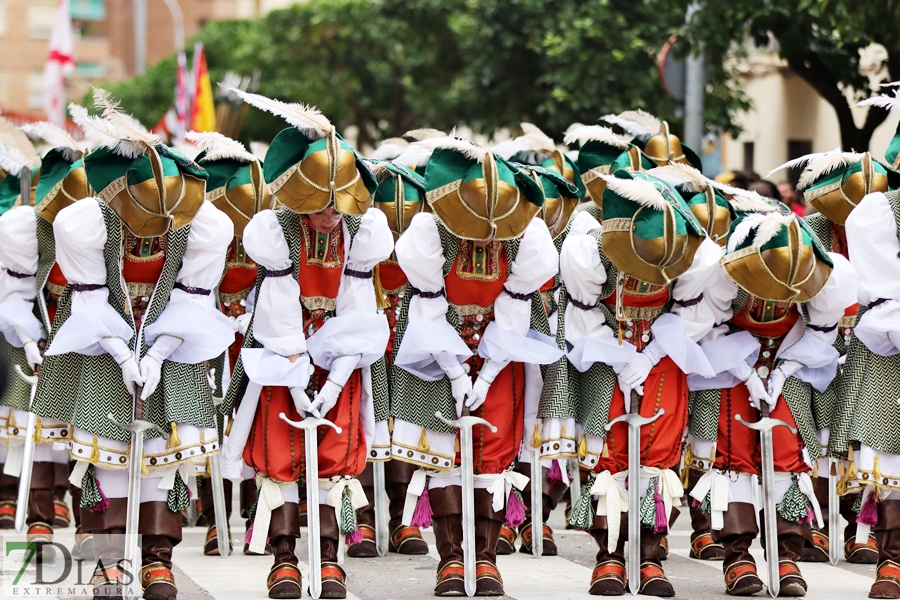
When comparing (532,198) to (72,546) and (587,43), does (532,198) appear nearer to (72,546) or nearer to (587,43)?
(72,546)

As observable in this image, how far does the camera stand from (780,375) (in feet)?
23.0

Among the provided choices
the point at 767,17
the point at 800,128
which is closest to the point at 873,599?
the point at 767,17

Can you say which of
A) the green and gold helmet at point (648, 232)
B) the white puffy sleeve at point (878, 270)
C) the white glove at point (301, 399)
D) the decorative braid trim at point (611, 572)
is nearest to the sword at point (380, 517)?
the decorative braid trim at point (611, 572)

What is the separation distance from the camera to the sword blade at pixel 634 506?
6.66m

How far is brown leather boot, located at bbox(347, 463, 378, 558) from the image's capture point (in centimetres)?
799

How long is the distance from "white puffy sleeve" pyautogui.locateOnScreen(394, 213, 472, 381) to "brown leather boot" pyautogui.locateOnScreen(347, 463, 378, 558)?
4.37 feet

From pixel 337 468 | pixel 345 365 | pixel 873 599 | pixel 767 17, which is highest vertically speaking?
pixel 767 17

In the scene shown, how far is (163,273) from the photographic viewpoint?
21.6 feet

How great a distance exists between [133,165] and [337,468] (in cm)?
148

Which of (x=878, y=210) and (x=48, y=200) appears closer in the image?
(x=878, y=210)

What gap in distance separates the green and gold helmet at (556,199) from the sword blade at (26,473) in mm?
2620

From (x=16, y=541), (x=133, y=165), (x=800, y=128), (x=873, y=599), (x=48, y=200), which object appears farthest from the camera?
(x=800, y=128)

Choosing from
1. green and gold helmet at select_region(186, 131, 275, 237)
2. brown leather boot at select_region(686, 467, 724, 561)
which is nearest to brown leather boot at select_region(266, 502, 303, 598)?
green and gold helmet at select_region(186, 131, 275, 237)

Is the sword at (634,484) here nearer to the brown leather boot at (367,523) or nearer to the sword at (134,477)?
the brown leather boot at (367,523)
